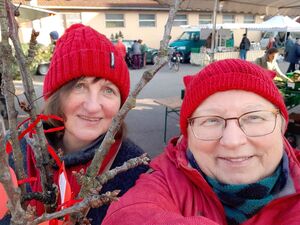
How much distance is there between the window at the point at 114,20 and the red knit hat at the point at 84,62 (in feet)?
69.5

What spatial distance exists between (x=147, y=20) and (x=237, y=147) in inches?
893

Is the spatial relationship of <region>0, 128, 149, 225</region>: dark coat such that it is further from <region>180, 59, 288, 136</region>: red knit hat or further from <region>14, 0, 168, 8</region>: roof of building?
<region>14, 0, 168, 8</region>: roof of building

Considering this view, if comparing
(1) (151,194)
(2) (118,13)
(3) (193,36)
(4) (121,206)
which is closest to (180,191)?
(1) (151,194)

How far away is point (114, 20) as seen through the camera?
21.8m

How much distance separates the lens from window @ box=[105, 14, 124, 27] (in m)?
21.6

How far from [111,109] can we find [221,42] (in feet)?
62.3

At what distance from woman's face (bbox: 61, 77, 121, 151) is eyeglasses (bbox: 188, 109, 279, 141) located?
1.36 ft

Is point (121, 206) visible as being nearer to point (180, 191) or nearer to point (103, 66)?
point (180, 191)

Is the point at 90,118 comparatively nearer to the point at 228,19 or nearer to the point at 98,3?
the point at 98,3

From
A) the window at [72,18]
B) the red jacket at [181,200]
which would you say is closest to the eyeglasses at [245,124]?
the red jacket at [181,200]

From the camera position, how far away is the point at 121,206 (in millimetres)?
979

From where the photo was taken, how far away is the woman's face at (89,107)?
4.25 ft

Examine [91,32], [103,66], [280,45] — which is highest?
[91,32]

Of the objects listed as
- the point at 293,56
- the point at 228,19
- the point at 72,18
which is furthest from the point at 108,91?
the point at 228,19
